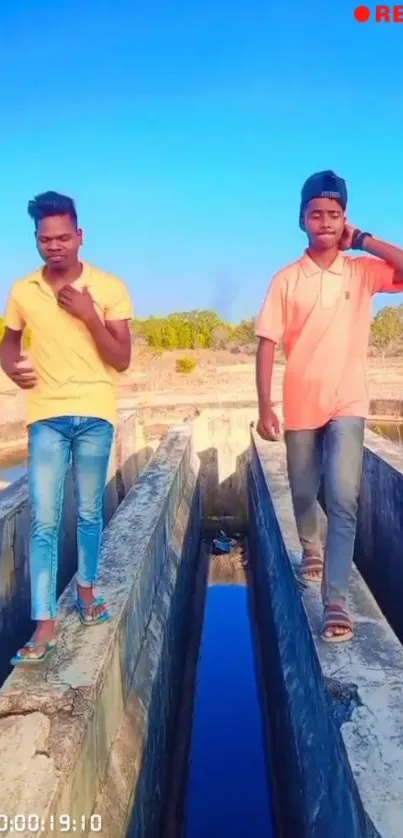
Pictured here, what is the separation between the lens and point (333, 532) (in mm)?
3174

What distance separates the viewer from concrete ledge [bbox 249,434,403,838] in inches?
94.7

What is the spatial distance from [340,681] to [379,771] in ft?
1.92

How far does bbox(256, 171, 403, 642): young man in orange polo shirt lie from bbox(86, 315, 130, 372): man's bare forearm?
59 centimetres

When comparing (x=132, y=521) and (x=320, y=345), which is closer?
(x=320, y=345)

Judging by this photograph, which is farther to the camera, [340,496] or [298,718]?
[298,718]

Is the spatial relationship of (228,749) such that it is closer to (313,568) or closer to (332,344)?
(313,568)

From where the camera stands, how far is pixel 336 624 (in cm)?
326

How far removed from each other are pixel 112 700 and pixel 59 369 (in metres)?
1.52

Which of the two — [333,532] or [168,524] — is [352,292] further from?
[168,524]

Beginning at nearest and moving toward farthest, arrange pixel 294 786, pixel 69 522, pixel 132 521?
pixel 294 786 → pixel 132 521 → pixel 69 522

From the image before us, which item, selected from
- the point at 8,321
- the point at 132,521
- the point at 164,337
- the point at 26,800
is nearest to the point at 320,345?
the point at 8,321

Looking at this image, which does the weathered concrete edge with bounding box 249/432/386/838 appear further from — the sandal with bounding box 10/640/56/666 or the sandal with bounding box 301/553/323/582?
the sandal with bounding box 10/640/56/666

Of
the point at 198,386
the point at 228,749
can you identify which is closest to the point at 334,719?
the point at 228,749

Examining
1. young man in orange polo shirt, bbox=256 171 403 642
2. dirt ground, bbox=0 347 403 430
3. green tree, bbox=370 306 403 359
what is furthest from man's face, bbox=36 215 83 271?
green tree, bbox=370 306 403 359
